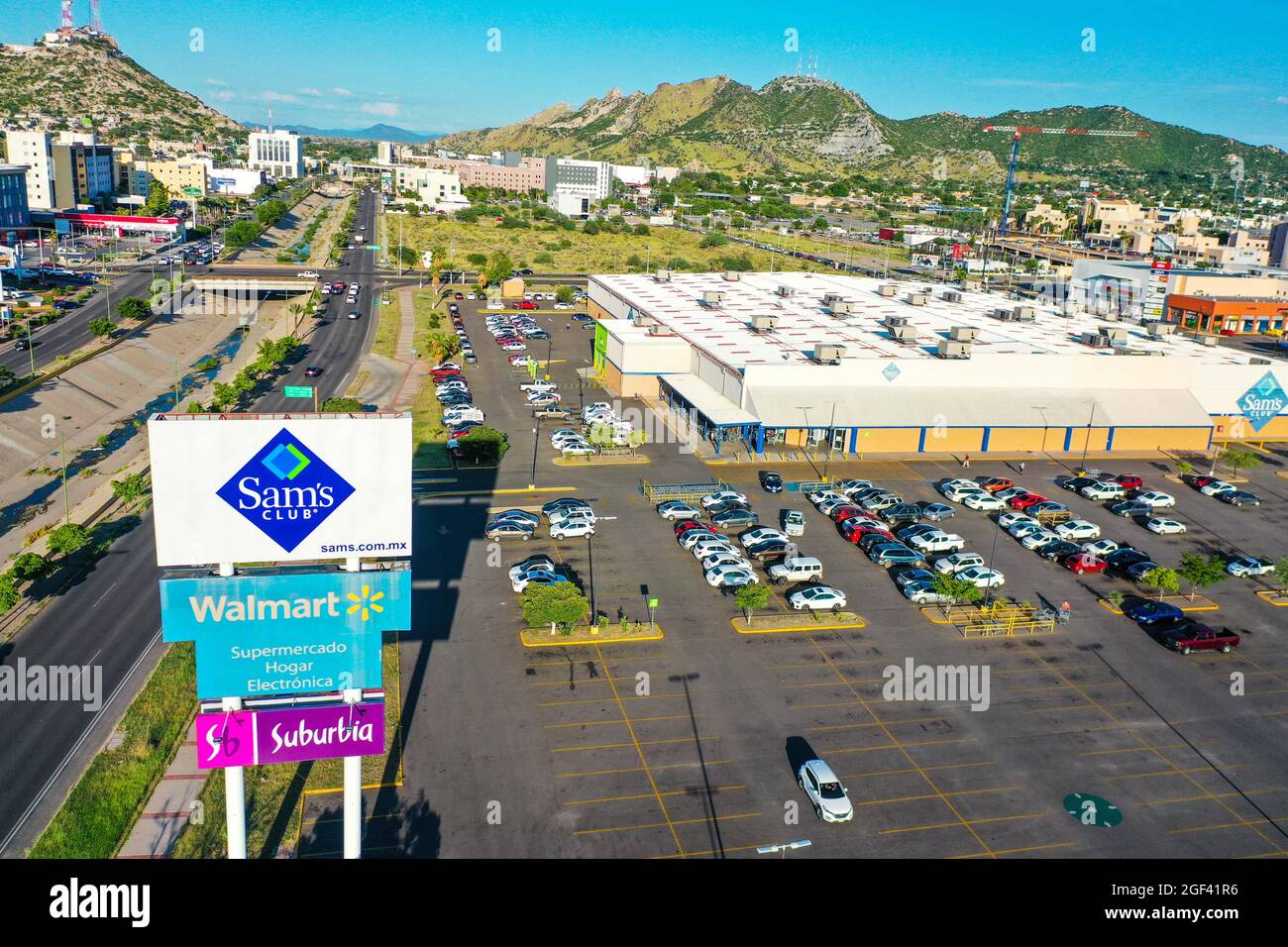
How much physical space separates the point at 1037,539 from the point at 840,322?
31557 millimetres

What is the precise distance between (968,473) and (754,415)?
12.5 meters

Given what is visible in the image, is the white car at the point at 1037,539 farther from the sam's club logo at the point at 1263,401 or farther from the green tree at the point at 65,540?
the green tree at the point at 65,540

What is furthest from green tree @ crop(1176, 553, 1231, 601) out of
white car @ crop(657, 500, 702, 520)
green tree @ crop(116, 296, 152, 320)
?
green tree @ crop(116, 296, 152, 320)

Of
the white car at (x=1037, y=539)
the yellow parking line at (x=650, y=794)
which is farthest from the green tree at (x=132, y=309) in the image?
the white car at (x=1037, y=539)

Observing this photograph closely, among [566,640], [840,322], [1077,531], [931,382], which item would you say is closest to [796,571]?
[566,640]

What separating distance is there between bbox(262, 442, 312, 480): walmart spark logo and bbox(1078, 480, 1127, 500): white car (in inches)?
1689

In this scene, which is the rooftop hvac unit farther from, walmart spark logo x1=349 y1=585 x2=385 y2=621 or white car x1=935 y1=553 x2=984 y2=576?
→ walmart spark logo x1=349 y1=585 x2=385 y2=621

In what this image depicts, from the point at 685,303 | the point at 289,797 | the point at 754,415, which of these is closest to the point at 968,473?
the point at 754,415

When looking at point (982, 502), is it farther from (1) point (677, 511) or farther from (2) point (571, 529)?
(2) point (571, 529)

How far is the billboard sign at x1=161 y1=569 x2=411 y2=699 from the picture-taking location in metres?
19.4

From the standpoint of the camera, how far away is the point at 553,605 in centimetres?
3162
